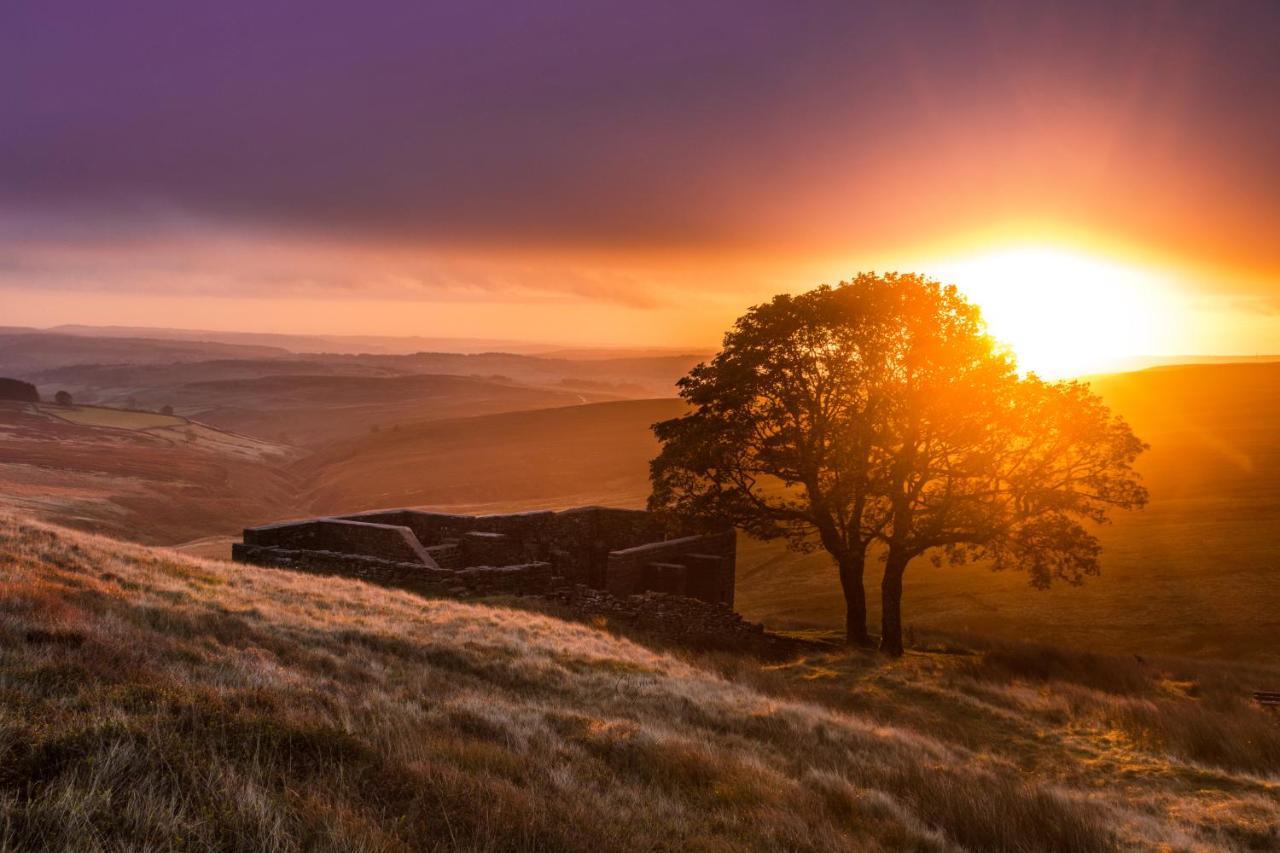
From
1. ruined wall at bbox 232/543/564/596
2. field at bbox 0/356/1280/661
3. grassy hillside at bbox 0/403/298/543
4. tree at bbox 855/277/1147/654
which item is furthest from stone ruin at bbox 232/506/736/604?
grassy hillside at bbox 0/403/298/543

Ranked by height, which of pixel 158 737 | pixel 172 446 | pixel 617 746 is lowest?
pixel 172 446

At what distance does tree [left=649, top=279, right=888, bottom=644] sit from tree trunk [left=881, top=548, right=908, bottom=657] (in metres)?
1.23

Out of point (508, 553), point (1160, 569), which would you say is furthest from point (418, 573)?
point (1160, 569)

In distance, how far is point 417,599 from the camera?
2086 cm

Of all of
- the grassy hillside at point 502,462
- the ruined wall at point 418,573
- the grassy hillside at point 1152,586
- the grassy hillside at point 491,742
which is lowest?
the grassy hillside at point 502,462

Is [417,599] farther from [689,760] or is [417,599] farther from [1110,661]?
[1110,661]

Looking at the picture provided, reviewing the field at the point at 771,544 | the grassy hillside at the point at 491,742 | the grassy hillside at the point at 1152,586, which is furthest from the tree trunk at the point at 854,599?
the grassy hillside at the point at 491,742

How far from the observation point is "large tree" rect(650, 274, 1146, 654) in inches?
988

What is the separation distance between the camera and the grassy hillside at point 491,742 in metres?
5.72

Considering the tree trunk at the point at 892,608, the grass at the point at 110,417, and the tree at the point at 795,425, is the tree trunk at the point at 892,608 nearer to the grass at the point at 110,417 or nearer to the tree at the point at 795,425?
the tree at the point at 795,425

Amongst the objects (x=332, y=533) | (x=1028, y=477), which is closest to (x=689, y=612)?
(x=1028, y=477)

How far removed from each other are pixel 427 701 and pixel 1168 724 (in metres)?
15.2

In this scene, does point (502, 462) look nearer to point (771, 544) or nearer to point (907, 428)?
point (771, 544)

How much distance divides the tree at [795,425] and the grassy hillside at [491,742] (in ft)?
27.0
